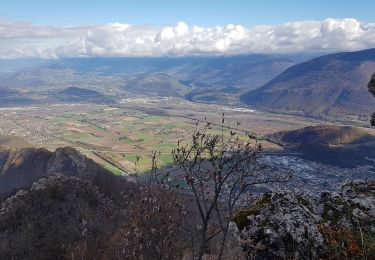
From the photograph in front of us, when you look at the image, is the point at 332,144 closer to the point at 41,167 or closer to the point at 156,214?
the point at 41,167

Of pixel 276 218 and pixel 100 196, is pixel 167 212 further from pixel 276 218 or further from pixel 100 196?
pixel 100 196

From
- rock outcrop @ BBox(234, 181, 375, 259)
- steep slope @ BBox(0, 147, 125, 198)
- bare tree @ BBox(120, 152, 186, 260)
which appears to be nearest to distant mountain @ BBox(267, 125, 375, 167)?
steep slope @ BBox(0, 147, 125, 198)

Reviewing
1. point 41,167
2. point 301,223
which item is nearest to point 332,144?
point 41,167

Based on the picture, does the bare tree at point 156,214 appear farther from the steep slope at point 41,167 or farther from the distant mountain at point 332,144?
the distant mountain at point 332,144

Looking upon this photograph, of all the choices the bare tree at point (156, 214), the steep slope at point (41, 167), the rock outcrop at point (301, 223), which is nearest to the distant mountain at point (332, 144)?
the steep slope at point (41, 167)

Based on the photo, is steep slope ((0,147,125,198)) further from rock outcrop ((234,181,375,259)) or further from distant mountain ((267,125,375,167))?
distant mountain ((267,125,375,167))

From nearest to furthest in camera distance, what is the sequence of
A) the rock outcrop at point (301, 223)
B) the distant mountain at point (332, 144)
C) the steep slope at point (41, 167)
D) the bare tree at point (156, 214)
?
the rock outcrop at point (301, 223) < the bare tree at point (156, 214) < the steep slope at point (41, 167) < the distant mountain at point (332, 144)
